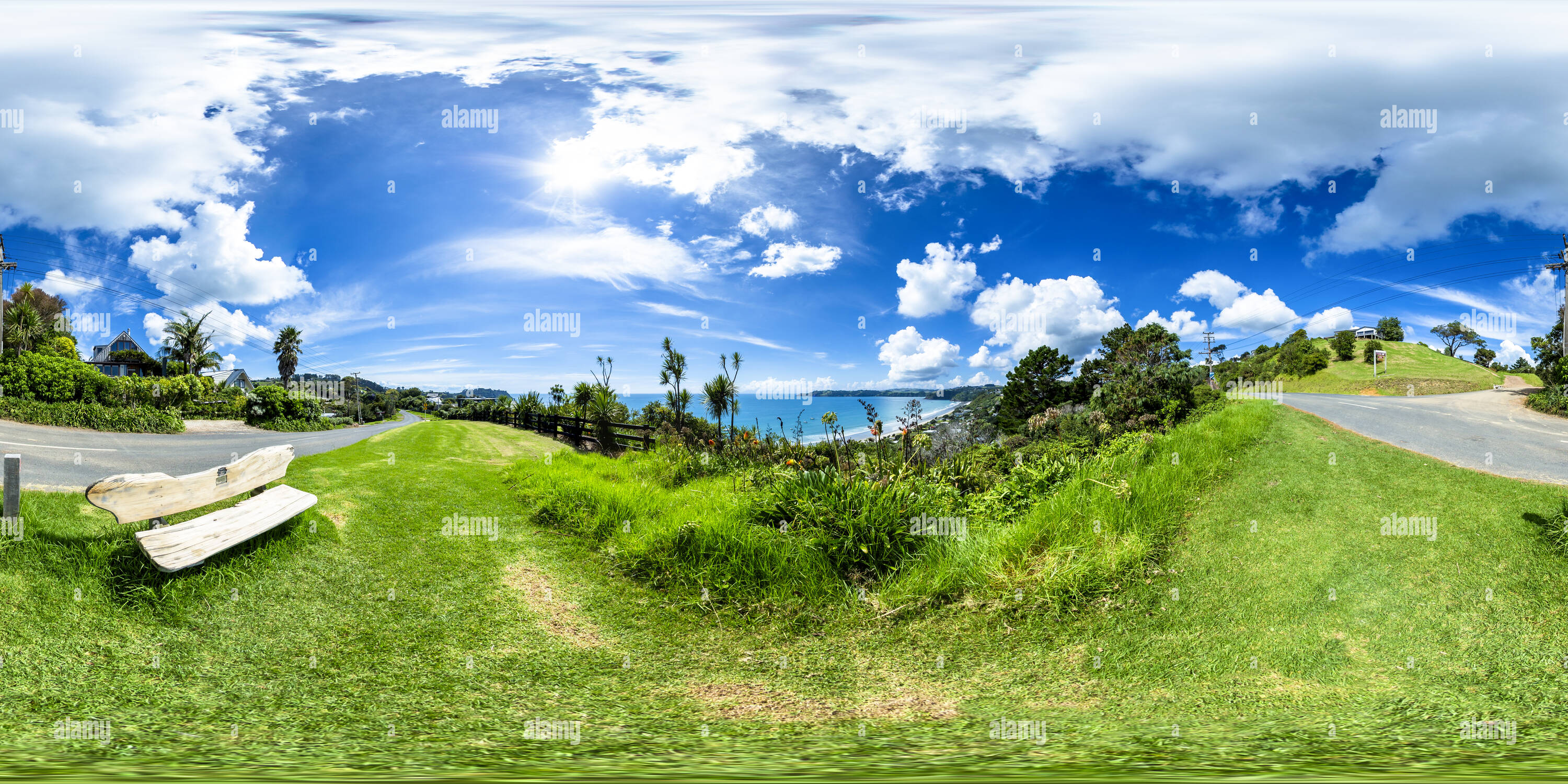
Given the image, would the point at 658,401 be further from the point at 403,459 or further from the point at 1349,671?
the point at 1349,671

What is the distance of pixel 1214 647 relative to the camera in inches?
138

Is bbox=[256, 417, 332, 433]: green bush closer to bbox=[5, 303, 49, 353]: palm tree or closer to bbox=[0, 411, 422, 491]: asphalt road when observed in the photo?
bbox=[0, 411, 422, 491]: asphalt road

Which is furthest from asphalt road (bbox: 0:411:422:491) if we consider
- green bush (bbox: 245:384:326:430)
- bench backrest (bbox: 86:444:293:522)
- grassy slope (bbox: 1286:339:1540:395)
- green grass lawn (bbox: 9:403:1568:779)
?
grassy slope (bbox: 1286:339:1540:395)

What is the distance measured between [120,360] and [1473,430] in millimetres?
81797

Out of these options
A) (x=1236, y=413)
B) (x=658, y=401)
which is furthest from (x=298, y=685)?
(x=658, y=401)

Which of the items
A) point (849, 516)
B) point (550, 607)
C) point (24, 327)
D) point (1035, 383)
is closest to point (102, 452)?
point (550, 607)

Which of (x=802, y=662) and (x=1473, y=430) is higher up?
(x=1473, y=430)

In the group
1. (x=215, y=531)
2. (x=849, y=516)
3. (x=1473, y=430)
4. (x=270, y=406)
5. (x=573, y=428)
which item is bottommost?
(x=849, y=516)

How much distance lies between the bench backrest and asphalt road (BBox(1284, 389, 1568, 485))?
39.8 feet

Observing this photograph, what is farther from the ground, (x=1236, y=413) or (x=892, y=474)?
(x=1236, y=413)

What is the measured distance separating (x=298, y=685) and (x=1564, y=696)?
6.48 meters

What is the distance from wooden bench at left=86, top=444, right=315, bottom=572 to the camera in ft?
12.7

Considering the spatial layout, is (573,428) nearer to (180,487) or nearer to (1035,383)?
(180,487)

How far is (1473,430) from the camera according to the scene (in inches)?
384
